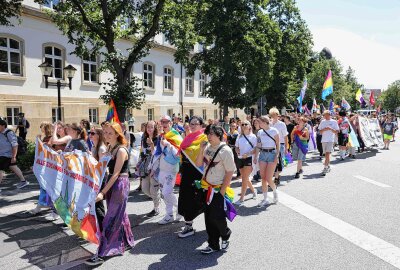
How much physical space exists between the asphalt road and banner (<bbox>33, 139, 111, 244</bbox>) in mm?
435

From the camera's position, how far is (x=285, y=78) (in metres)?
35.2

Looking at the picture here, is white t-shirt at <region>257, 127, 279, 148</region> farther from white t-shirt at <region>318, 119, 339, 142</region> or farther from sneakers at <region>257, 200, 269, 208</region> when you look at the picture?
white t-shirt at <region>318, 119, 339, 142</region>

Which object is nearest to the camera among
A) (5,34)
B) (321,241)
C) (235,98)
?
(321,241)

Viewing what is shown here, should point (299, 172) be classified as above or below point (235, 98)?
below

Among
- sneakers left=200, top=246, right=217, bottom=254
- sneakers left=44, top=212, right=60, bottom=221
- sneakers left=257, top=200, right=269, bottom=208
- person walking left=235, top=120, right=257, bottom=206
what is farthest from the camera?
person walking left=235, top=120, right=257, bottom=206

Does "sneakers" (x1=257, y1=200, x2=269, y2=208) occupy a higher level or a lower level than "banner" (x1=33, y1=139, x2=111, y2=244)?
lower

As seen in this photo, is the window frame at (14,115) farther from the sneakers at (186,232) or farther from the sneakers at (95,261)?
the sneakers at (95,261)

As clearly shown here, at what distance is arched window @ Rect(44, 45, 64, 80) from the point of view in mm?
21106

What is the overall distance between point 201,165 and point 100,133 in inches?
72.4

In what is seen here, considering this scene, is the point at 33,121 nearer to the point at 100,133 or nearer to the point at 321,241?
the point at 100,133

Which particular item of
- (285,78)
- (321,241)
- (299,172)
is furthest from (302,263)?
(285,78)

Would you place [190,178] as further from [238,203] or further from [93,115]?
[93,115]

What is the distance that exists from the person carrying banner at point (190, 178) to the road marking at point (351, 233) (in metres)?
2.26

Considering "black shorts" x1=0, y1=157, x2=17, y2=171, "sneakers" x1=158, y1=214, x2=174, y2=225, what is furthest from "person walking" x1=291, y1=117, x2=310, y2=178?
"black shorts" x1=0, y1=157, x2=17, y2=171
